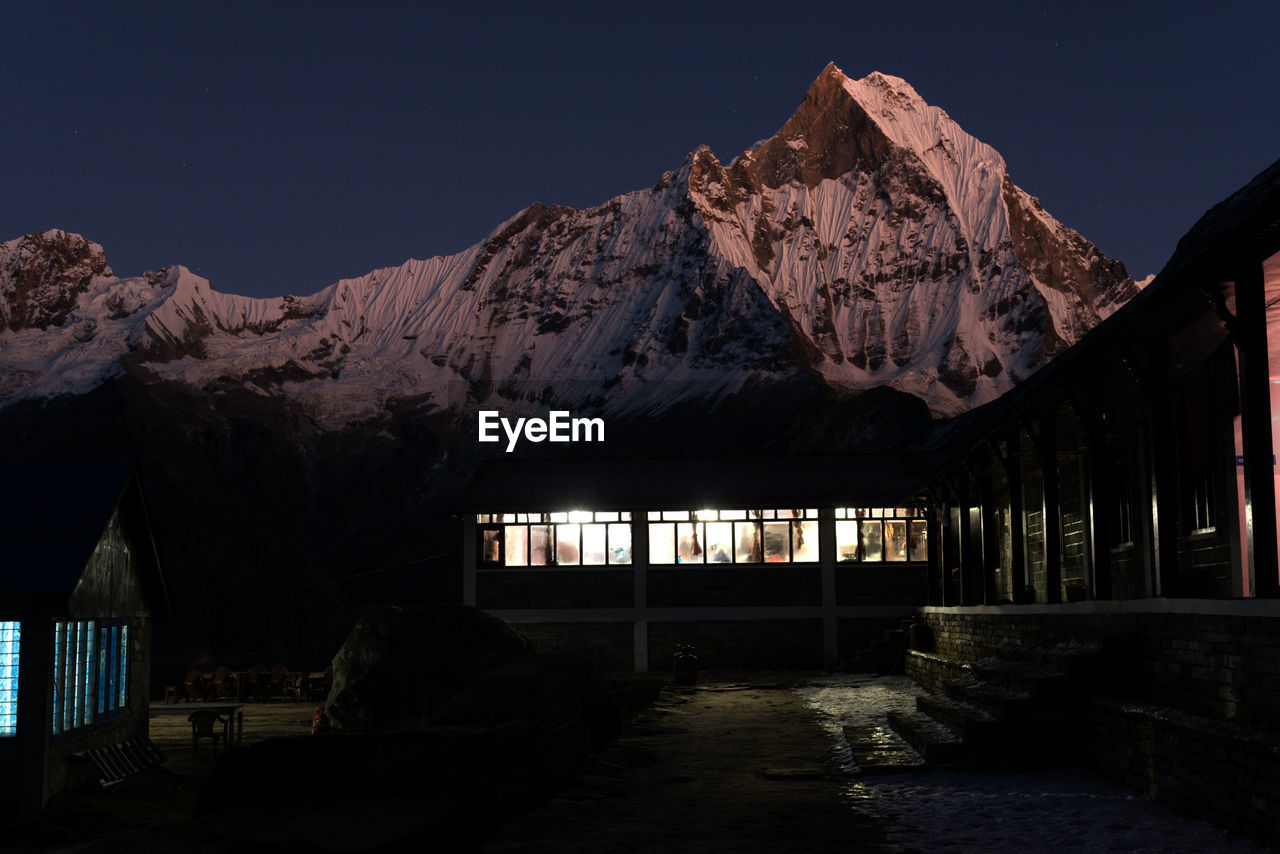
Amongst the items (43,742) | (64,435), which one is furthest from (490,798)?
(64,435)

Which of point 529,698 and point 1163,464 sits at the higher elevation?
point 1163,464

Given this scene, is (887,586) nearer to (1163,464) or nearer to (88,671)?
(88,671)

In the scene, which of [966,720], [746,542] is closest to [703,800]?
[966,720]

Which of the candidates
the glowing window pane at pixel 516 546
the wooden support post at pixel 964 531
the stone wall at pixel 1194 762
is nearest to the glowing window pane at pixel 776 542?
the glowing window pane at pixel 516 546

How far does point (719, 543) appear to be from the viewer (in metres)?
37.1

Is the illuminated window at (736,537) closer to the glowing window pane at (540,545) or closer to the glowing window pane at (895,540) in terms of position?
the glowing window pane at (895,540)

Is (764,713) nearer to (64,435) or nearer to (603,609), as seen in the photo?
(603,609)

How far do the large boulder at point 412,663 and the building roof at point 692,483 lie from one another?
14.4m

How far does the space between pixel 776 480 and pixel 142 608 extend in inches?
855

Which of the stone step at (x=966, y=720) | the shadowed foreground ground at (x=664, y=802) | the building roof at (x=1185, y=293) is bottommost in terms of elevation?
the shadowed foreground ground at (x=664, y=802)

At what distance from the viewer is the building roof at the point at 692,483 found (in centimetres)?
3672

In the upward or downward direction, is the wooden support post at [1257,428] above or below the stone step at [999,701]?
above

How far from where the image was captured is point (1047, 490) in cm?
1864

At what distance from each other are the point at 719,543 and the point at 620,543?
291 centimetres
